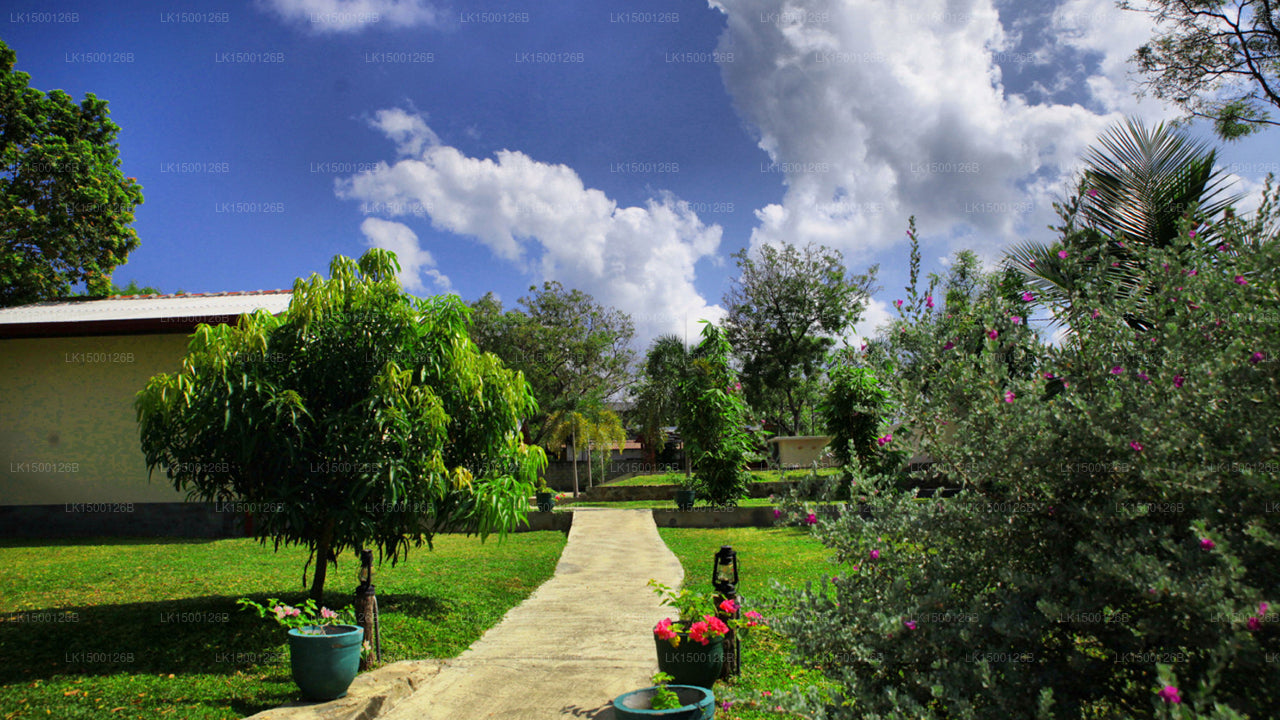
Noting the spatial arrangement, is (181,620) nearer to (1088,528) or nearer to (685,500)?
(1088,528)

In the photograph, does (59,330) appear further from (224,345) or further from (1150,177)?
(1150,177)

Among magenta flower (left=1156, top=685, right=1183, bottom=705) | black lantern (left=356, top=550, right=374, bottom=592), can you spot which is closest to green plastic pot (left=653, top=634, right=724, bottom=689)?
black lantern (left=356, top=550, right=374, bottom=592)

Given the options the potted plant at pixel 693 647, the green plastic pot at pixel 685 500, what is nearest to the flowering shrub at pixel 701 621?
the potted plant at pixel 693 647

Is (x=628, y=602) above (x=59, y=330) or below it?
below

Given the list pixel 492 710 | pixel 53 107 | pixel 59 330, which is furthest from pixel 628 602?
pixel 53 107

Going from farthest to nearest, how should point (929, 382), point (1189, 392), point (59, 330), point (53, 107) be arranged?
point (53, 107) → point (59, 330) → point (929, 382) → point (1189, 392)

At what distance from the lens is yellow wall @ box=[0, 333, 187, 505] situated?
42.0ft

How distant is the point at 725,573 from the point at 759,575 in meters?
3.92

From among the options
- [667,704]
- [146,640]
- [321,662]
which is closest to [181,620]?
[146,640]

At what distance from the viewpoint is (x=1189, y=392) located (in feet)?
7.22

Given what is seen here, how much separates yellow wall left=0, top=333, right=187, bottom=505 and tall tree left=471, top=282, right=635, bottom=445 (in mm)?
21000

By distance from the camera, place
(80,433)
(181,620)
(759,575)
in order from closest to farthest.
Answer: (181,620) → (759,575) → (80,433)

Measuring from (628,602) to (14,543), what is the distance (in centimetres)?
1159

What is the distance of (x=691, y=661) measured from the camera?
4504 millimetres
